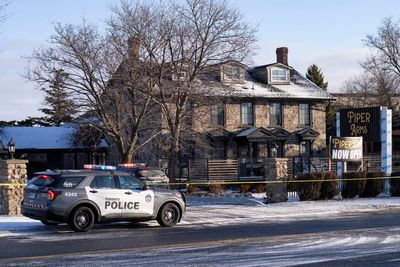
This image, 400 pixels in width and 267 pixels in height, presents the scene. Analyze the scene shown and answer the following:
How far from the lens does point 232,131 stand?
47156 mm

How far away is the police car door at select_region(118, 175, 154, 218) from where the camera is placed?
56.1 feet

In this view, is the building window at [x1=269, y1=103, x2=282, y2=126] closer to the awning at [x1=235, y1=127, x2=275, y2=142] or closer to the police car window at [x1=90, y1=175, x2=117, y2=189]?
the awning at [x1=235, y1=127, x2=275, y2=142]

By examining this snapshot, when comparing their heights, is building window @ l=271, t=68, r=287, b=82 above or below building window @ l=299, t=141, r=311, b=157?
above

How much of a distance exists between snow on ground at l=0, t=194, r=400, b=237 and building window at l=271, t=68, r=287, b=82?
23.7 m

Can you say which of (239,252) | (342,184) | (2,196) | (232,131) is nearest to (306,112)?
(232,131)

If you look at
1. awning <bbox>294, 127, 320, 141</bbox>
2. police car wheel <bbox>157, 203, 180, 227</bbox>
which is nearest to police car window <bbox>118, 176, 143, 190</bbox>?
police car wheel <bbox>157, 203, 180, 227</bbox>

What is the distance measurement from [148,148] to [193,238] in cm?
2639

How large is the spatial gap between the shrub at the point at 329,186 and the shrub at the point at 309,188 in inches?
12.8

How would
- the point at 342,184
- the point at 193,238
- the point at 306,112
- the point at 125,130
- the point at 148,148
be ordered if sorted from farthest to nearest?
the point at 306,112 → the point at 148,148 → the point at 125,130 → the point at 342,184 → the point at 193,238

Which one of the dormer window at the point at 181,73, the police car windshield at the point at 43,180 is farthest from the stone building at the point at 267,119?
the police car windshield at the point at 43,180

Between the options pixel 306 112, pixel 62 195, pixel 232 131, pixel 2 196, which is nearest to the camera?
pixel 62 195

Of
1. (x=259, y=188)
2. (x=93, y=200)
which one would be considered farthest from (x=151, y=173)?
(x=93, y=200)

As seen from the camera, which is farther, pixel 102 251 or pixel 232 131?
pixel 232 131

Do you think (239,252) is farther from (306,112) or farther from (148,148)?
(306,112)
